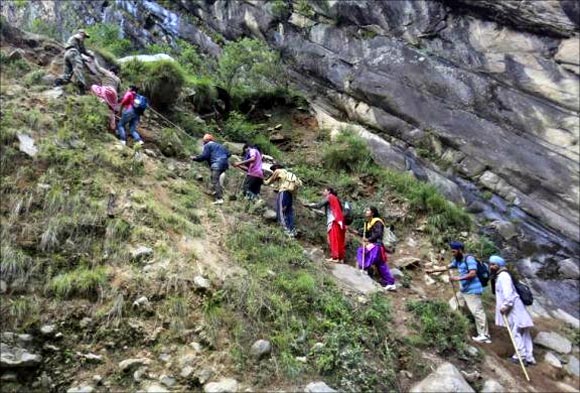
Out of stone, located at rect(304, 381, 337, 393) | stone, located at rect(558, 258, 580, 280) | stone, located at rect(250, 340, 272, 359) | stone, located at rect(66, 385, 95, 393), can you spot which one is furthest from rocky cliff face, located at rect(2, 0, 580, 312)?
stone, located at rect(66, 385, 95, 393)

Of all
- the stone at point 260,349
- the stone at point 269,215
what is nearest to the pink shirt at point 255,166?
the stone at point 269,215

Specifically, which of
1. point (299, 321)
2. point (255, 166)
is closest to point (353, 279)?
point (299, 321)

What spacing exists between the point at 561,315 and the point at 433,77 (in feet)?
26.1

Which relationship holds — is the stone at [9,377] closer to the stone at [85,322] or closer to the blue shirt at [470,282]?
the stone at [85,322]

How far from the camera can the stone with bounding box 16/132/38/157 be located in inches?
304

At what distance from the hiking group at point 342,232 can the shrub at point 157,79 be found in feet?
6.36

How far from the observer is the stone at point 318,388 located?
5.88 meters

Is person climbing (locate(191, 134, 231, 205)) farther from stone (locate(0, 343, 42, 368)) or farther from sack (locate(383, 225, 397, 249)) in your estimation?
stone (locate(0, 343, 42, 368))

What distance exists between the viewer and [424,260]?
1180 centimetres

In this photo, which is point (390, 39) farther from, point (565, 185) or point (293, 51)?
point (565, 185)

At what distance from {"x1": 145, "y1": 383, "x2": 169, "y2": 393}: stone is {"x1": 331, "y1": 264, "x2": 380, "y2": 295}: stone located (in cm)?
370

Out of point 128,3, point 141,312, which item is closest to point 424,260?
point 141,312

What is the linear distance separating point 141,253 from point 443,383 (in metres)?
4.21

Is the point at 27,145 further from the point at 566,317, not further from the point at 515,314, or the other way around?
the point at 566,317
